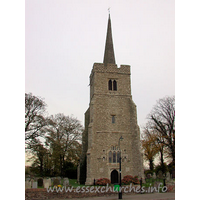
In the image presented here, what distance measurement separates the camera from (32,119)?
26.3m

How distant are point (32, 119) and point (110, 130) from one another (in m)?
10.0

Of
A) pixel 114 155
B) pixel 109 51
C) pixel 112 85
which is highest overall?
pixel 109 51

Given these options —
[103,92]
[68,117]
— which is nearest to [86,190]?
[103,92]

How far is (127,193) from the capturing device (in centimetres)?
1959

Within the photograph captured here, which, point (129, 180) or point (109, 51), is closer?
point (129, 180)

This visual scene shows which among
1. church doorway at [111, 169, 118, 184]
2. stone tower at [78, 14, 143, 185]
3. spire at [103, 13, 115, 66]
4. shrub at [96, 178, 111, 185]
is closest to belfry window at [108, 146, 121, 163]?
stone tower at [78, 14, 143, 185]

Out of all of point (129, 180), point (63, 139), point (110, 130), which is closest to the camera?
point (129, 180)

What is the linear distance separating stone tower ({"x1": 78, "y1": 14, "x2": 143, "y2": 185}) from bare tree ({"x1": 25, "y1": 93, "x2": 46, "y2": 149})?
A: 6284 mm

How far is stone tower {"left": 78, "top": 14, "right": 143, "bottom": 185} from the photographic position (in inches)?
1018

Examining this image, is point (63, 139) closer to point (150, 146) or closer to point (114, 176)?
point (114, 176)

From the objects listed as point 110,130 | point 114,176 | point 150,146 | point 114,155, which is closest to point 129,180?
point 114,176

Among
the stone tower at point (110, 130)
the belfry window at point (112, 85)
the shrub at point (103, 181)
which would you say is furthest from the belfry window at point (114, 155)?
the belfry window at point (112, 85)

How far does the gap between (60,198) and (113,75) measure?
18.2 meters

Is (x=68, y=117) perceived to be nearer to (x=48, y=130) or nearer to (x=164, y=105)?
(x=48, y=130)
